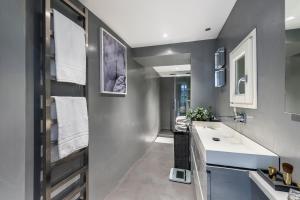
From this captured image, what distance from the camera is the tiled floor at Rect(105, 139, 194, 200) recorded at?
2.13 metres

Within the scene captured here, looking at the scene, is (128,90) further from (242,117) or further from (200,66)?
(242,117)

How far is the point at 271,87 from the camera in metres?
1.06

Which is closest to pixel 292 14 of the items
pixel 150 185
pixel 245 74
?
pixel 245 74

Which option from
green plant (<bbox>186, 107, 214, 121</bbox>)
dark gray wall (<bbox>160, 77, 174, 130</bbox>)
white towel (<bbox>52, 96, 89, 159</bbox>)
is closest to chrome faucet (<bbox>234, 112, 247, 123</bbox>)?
green plant (<bbox>186, 107, 214, 121</bbox>)

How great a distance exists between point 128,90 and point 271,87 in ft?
7.45

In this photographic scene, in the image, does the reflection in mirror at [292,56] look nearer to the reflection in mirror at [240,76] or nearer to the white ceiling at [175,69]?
the reflection in mirror at [240,76]

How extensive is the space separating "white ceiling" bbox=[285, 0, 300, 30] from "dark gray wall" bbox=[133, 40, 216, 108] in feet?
6.66

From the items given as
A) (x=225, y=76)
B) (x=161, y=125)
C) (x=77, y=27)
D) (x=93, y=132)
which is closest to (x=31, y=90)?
(x=77, y=27)

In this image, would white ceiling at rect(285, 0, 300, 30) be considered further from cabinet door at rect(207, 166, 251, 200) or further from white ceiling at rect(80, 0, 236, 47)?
white ceiling at rect(80, 0, 236, 47)

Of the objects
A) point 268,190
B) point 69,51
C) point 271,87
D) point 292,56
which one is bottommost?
point 268,190

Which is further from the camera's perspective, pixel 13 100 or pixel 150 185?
pixel 150 185

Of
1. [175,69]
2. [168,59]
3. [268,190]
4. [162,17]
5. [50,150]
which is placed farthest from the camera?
[175,69]

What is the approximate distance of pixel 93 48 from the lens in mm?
1885

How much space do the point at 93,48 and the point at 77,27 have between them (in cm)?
39
